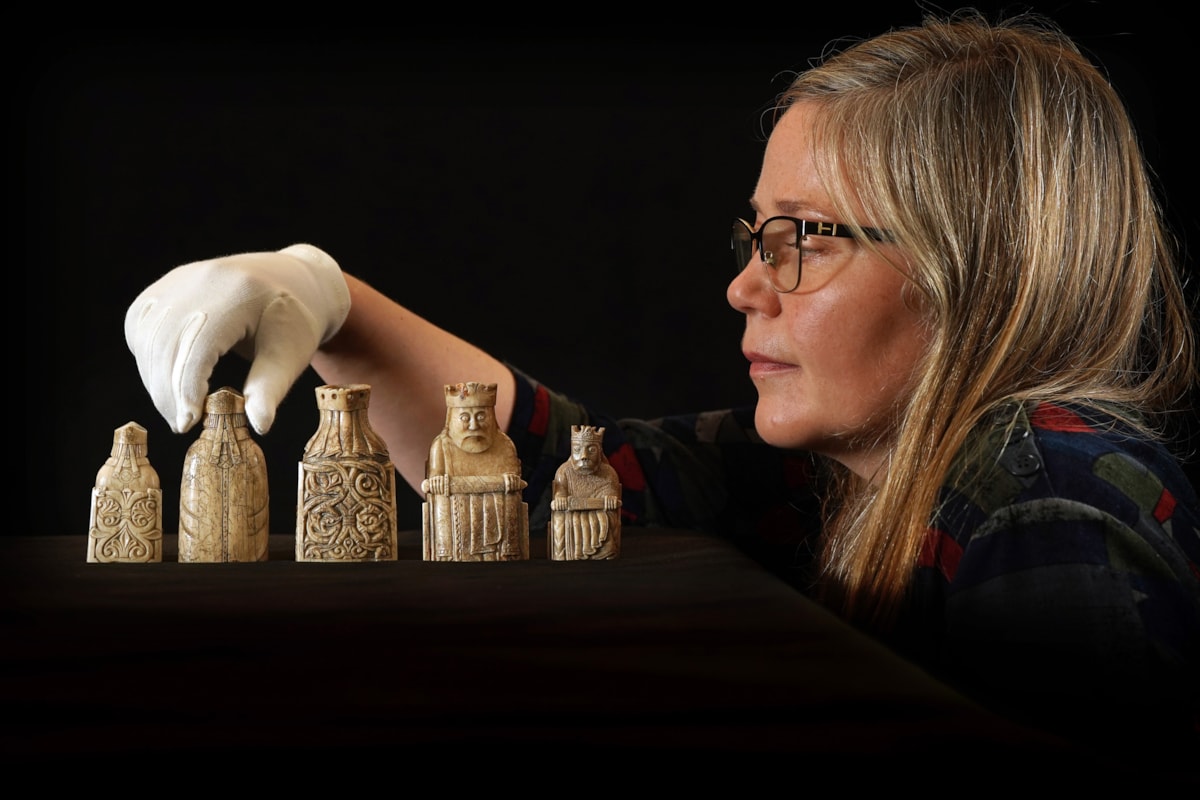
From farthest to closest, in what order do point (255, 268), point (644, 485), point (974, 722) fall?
point (644, 485) < point (255, 268) < point (974, 722)

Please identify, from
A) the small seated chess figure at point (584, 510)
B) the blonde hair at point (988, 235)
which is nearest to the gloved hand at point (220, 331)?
the small seated chess figure at point (584, 510)

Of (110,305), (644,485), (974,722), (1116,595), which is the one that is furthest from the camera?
(110,305)

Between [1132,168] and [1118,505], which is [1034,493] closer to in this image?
[1118,505]

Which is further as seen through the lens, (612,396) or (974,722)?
(612,396)

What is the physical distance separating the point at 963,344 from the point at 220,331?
941 mm

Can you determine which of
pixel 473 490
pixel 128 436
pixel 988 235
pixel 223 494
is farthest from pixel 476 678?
pixel 988 235

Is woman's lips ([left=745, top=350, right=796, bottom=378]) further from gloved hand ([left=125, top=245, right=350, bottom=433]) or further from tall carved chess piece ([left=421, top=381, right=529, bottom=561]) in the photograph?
gloved hand ([left=125, top=245, right=350, bottom=433])

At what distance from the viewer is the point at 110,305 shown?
2.94 m

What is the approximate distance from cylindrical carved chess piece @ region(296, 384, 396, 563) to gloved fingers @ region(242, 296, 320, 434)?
0.29 feet

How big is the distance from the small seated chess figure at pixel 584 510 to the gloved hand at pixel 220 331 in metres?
0.39

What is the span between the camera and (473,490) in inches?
64.9

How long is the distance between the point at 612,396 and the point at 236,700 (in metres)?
2.13

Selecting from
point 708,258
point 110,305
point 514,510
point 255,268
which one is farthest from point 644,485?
point 110,305

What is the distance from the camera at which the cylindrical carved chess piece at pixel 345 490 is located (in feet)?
5.39
